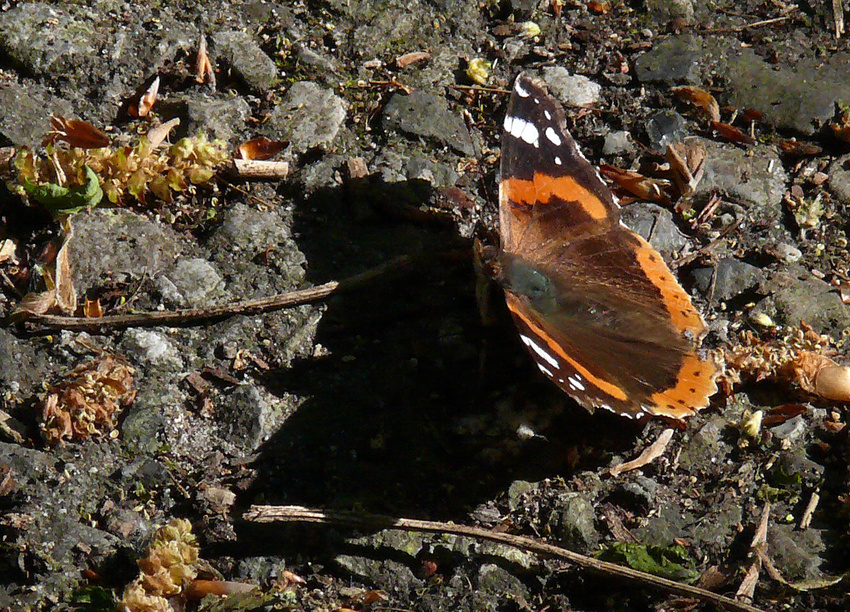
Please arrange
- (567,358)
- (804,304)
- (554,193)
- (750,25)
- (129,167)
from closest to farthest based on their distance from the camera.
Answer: (567,358)
(129,167)
(804,304)
(554,193)
(750,25)

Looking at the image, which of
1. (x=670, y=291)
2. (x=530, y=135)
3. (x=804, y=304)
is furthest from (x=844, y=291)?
(x=530, y=135)

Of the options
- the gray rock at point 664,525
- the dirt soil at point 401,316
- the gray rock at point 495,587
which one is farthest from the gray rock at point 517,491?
the gray rock at point 664,525

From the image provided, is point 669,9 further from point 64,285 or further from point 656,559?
point 64,285

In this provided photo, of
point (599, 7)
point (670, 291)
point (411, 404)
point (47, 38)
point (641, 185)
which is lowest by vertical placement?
point (411, 404)

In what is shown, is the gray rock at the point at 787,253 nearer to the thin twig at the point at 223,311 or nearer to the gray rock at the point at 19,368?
the thin twig at the point at 223,311

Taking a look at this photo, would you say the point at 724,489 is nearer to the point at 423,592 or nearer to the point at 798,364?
the point at 798,364

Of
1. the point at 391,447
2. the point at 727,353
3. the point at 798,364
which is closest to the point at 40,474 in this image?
the point at 391,447
